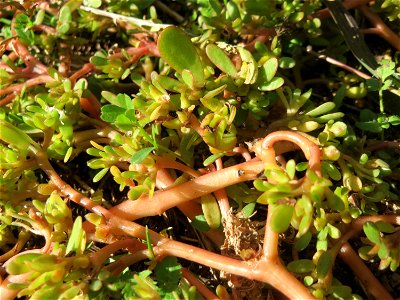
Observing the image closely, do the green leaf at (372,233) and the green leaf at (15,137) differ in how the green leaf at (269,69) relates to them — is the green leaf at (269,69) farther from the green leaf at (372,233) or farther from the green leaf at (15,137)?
the green leaf at (15,137)

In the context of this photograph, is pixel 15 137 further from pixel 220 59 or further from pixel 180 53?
pixel 220 59

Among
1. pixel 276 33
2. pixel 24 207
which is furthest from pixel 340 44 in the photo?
pixel 24 207

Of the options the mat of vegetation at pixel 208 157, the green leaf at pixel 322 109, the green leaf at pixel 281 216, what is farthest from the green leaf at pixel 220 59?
the green leaf at pixel 281 216

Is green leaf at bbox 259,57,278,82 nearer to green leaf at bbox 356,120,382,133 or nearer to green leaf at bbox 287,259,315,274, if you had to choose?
green leaf at bbox 356,120,382,133

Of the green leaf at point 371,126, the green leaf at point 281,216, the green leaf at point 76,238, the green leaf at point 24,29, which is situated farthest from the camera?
the green leaf at point 24,29

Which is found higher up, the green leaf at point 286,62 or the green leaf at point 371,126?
the green leaf at point 286,62

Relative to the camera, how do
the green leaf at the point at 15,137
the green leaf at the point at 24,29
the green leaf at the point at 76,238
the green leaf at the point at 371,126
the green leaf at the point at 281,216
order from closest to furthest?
the green leaf at the point at 281,216 → the green leaf at the point at 76,238 → the green leaf at the point at 15,137 → the green leaf at the point at 371,126 → the green leaf at the point at 24,29

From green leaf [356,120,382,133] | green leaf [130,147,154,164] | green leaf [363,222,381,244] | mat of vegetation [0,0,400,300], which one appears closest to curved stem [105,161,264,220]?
mat of vegetation [0,0,400,300]
